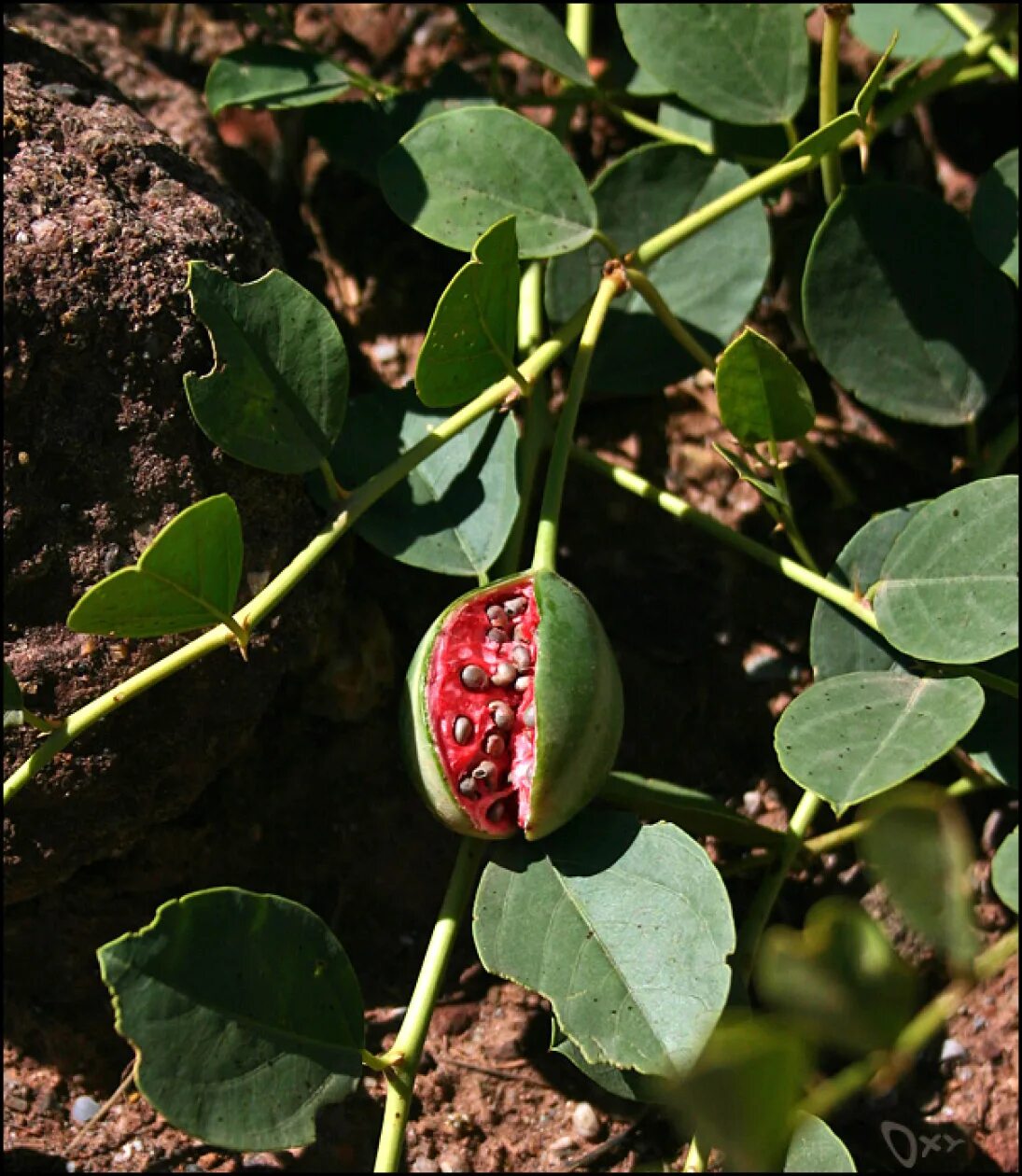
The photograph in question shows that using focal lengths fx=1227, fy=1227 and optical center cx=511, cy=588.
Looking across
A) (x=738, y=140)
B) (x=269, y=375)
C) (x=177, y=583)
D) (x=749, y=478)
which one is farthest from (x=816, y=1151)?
(x=738, y=140)

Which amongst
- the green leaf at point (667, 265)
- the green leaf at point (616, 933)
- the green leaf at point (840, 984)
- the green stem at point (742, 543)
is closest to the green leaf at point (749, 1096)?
the green leaf at point (840, 984)

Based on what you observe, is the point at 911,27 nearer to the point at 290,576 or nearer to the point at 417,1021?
the point at 290,576

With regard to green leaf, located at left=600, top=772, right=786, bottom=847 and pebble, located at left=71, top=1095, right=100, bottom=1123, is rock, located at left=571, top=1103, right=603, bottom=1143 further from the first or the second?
pebble, located at left=71, top=1095, right=100, bottom=1123

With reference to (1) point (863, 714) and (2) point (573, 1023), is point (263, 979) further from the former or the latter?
(1) point (863, 714)

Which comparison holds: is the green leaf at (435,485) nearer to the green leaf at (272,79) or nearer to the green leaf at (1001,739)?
the green leaf at (272,79)

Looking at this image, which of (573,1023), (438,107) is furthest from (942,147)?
(573,1023)

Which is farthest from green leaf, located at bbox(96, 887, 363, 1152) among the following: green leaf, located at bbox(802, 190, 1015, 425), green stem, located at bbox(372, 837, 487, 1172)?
green leaf, located at bbox(802, 190, 1015, 425)
